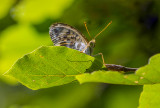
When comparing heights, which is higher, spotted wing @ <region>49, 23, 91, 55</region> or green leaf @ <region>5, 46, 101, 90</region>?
spotted wing @ <region>49, 23, 91, 55</region>

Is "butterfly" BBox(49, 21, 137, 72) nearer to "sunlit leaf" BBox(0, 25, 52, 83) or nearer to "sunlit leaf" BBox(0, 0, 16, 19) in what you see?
"sunlit leaf" BBox(0, 25, 52, 83)

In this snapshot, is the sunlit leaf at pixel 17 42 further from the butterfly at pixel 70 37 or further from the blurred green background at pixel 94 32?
the butterfly at pixel 70 37

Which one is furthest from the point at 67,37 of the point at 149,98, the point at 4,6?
the point at 4,6

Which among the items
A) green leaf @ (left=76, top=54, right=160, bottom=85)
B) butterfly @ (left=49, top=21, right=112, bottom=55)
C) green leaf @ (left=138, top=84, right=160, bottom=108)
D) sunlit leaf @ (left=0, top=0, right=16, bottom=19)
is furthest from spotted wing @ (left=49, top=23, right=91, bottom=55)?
sunlit leaf @ (left=0, top=0, right=16, bottom=19)

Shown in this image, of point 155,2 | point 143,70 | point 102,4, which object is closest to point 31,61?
point 143,70

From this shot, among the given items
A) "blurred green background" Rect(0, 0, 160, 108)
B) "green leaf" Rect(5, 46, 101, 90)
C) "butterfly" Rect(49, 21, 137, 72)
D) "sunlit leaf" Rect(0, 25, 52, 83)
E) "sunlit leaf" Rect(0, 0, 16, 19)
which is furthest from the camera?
"sunlit leaf" Rect(0, 0, 16, 19)

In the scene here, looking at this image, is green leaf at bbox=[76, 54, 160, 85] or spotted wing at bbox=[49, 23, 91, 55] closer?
green leaf at bbox=[76, 54, 160, 85]

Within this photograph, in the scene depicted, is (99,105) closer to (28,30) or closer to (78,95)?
(78,95)
